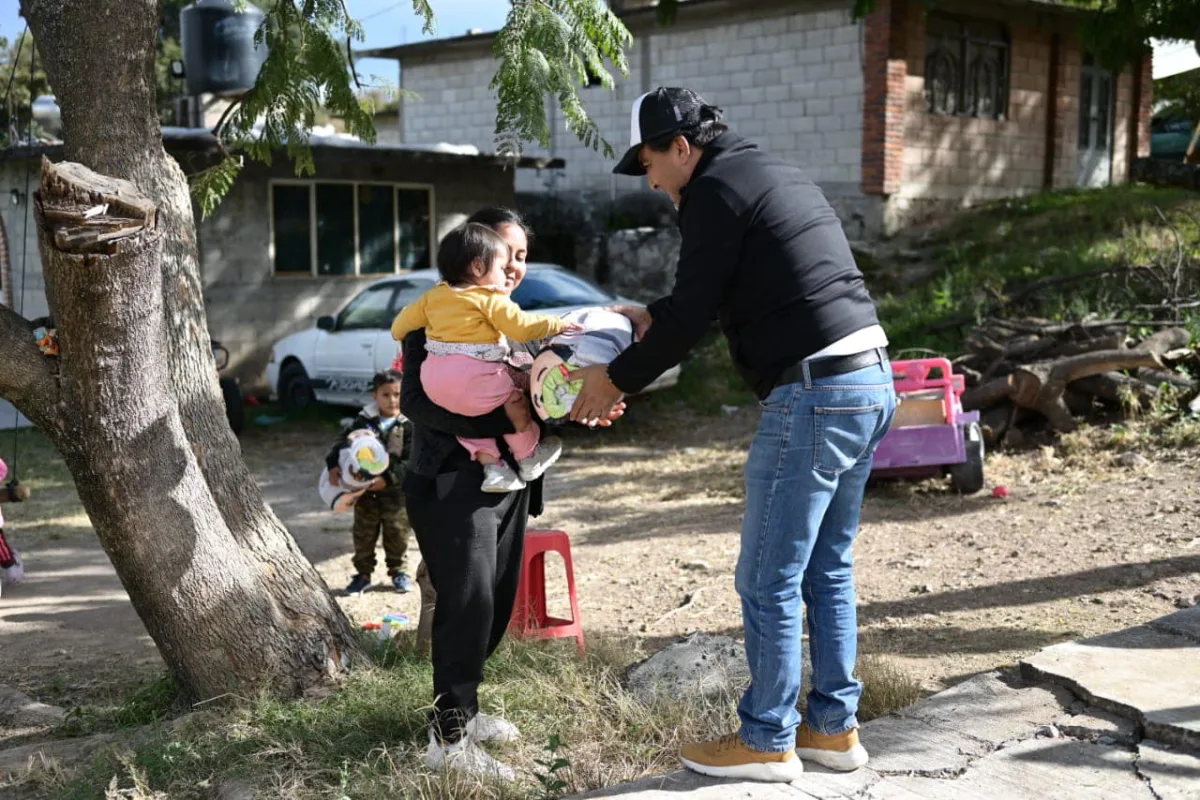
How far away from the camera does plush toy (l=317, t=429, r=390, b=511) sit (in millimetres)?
6750

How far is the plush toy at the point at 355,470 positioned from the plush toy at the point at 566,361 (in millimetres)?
3136

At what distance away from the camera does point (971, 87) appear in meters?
19.1

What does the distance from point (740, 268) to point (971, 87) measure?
17205mm

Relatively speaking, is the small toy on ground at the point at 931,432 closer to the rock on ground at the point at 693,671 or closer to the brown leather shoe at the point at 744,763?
the rock on ground at the point at 693,671

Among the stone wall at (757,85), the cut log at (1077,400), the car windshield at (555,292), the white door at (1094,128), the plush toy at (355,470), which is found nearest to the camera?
the plush toy at (355,470)

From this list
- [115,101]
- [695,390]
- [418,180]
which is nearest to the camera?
[115,101]

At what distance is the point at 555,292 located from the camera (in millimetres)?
12336

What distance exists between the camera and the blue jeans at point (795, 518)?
3.42 m

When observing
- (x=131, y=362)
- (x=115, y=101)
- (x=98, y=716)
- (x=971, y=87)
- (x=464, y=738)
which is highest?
(x=971, y=87)

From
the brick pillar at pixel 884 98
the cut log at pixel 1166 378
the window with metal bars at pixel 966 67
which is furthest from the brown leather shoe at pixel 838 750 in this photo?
the window with metal bars at pixel 966 67

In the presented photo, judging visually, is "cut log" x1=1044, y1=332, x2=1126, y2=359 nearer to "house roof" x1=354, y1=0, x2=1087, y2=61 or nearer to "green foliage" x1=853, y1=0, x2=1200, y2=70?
"green foliage" x1=853, y1=0, x2=1200, y2=70

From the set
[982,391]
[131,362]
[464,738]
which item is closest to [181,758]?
[464,738]

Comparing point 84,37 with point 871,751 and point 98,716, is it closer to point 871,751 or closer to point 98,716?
point 98,716

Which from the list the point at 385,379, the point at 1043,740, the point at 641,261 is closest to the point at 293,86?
the point at 385,379
